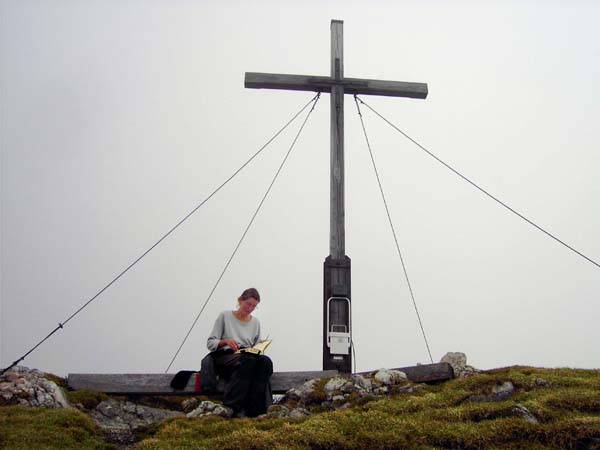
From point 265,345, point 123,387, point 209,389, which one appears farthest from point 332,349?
point 123,387

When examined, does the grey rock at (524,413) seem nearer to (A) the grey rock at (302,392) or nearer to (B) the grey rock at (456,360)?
(B) the grey rock at (456,360)

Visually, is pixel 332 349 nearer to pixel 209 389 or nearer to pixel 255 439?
pixel 209 389

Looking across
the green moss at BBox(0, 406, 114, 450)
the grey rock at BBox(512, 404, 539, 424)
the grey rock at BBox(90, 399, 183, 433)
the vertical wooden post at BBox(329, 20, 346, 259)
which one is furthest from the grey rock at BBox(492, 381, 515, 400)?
the green moss at BBox(0, 406, 114, 450)

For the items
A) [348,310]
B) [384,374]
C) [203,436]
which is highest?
[348,310]

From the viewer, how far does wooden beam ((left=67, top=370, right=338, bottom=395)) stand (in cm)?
1233

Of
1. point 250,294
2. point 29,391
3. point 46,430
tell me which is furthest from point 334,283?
point 46,430

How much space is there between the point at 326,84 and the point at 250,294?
5.54 meters

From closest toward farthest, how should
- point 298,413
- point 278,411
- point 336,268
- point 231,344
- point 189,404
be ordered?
point 298,413 → point 278,411 → point 231,344 → point 189,404 → point 336,268

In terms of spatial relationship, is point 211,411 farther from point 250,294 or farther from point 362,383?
point 362,383

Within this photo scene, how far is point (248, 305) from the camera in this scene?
469 inches

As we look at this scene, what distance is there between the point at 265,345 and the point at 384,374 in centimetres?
207

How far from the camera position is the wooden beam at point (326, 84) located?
49.4 feet

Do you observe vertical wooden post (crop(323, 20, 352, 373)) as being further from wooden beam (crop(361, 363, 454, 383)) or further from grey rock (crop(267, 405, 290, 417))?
grey rock (crop(267, 405, 290, 417))

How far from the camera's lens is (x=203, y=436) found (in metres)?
9.30
